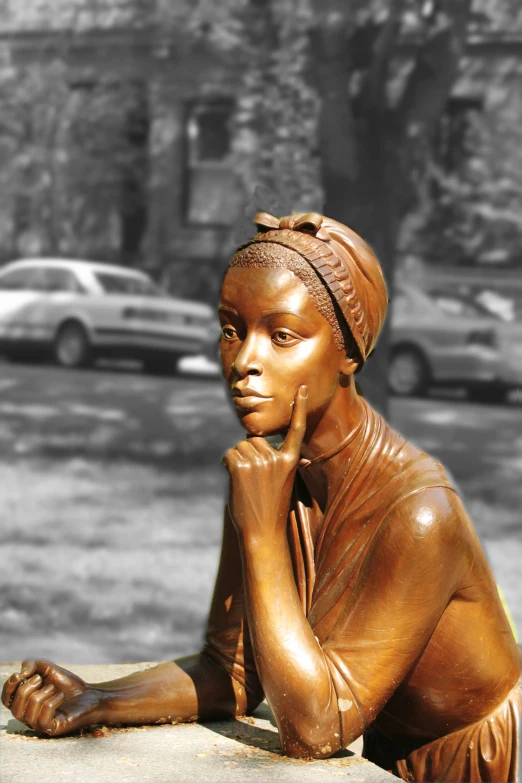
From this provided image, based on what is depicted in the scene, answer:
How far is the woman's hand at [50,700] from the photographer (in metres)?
2.57

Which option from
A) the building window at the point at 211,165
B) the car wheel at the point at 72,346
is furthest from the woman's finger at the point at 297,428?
the car wheel at the point at 72,346

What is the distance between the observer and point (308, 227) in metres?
2.53

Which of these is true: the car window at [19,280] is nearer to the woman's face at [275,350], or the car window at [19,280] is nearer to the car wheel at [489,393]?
the car wheel at [489,393]

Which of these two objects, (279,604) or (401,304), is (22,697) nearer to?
(279,604)

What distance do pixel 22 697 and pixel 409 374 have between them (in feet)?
21.5

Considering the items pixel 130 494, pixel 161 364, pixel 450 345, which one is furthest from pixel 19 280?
pixel 450 345

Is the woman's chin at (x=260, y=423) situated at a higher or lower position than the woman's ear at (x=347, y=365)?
lower

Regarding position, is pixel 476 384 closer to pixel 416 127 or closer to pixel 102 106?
pixel 416 127

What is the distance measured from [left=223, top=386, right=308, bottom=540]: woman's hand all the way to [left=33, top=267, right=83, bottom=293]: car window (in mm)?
7023

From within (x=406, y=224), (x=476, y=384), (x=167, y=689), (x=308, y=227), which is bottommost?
(x=476, y=384)

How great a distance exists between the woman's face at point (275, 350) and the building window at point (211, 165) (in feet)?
21.5

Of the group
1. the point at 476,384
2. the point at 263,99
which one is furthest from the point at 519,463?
the point at 263,99

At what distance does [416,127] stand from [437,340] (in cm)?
162

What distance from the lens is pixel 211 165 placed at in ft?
29.4
